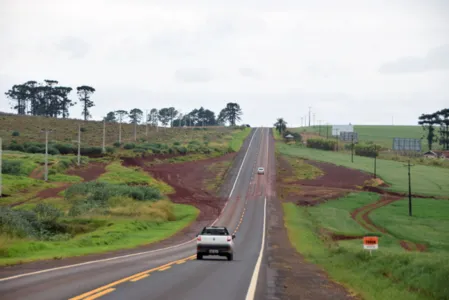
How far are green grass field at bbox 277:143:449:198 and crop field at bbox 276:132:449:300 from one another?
Result: 7.0 inches

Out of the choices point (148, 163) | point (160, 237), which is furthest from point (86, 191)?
point (148, 163)

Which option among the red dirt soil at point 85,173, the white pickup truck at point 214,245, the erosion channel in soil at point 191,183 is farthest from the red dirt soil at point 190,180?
the white pickup truck at point 214,245

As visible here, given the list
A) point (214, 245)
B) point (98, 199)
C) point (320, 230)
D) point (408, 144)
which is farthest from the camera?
point (408, 144)

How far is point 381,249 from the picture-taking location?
132ft

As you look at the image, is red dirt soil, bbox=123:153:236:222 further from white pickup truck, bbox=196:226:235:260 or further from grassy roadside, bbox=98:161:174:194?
white pickup truck, bbox=196:226:235:260

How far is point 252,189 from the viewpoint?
104 m

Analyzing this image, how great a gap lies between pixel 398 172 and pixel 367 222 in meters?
59.2

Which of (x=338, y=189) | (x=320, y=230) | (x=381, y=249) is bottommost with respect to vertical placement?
(x=320, y=230)

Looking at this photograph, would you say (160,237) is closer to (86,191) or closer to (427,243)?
(86,191)

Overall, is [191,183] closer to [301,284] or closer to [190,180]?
[190,180]

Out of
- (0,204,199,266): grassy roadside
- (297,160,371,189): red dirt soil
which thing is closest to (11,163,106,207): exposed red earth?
(0,204,199,266): grassy roadside

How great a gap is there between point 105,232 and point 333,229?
102ft

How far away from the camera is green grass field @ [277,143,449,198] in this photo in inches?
4158

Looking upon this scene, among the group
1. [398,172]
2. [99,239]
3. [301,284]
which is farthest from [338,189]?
[301,284]
